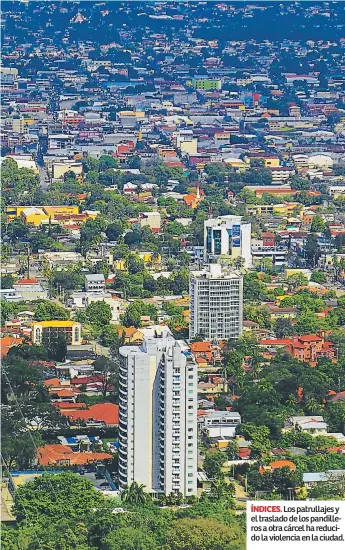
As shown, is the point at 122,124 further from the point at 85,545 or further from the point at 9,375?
the point at 85,545

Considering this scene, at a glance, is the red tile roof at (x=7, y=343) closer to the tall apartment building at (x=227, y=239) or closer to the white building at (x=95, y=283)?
the white building at (x=95, y=283)

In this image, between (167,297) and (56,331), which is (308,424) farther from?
(167,297)

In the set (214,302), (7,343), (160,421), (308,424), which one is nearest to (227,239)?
(214,302)

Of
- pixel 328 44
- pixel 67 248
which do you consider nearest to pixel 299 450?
pixel 67 248

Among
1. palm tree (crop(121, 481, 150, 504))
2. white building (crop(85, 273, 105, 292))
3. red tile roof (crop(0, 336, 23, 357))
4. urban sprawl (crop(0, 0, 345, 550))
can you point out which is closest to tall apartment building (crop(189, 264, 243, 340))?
urban sprawl (crop(0, 0, 345, 550))

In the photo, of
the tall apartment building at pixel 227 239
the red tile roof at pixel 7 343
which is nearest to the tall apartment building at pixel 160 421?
the red tile roof at pixel 7 343

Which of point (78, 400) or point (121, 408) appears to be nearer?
point (121, 408)
